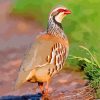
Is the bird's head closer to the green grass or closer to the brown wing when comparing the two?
the brown wing

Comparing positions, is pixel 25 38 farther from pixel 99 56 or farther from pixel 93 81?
pixel 93 81

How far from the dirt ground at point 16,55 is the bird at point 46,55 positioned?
68 cm

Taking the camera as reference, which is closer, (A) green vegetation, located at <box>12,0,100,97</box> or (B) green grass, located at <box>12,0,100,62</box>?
(A) green vegetation, located at <box>12,0,100,97</box>

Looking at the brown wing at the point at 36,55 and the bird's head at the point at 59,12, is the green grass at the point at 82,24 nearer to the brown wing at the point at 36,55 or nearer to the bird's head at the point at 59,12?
the bird's head at the point at 59,12

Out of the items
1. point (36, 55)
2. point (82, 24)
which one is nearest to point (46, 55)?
point (36, 55)

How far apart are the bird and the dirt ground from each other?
0.68 m

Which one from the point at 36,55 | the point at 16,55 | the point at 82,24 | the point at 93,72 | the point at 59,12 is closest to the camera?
the point at 36,55

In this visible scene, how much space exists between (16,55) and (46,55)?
19.0 feet

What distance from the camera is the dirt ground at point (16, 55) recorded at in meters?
11.8

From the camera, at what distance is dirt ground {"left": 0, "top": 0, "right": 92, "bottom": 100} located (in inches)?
464

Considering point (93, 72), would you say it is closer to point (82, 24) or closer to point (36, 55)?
point (36, 55)

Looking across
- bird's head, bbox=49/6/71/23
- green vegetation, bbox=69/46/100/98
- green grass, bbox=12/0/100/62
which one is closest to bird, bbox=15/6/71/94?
bird's head, bbox=49/6/71/23

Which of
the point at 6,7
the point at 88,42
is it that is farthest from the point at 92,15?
the point at 6,7

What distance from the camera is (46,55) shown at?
31.3 ft
